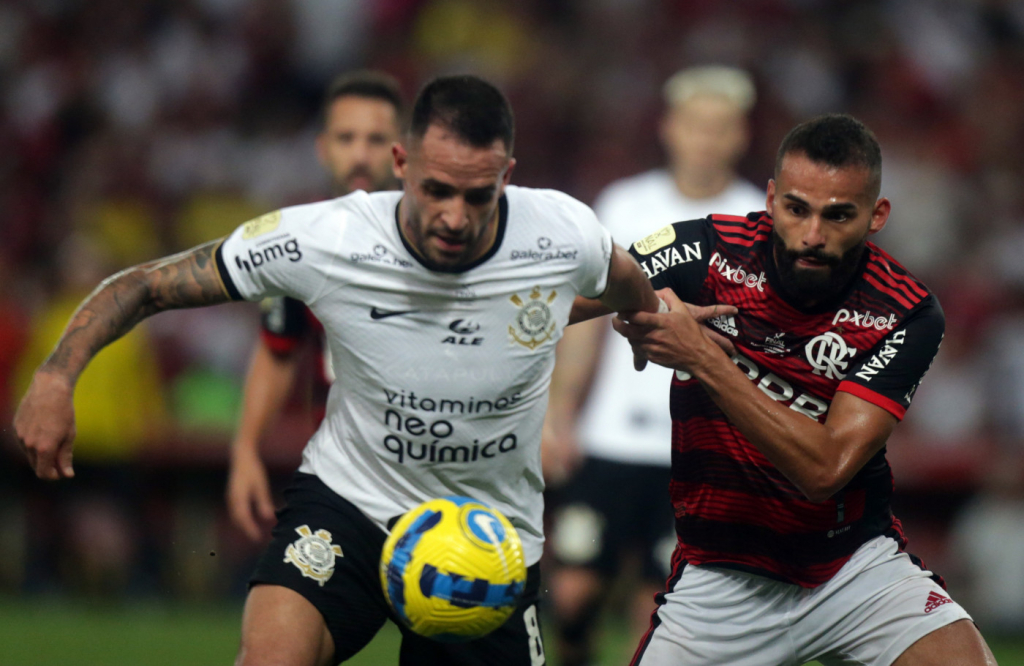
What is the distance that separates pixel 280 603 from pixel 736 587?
1535 mm

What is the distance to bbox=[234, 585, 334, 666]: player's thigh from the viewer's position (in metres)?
3.74

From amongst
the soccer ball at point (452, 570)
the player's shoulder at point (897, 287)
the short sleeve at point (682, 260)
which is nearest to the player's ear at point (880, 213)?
the player's shoulder at point (897, 287)

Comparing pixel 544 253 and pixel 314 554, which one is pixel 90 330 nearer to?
pixel 314 554

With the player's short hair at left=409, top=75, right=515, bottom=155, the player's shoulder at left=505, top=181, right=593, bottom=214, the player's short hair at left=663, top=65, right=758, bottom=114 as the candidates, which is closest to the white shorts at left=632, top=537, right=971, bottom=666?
the player's shoulder at left=505, top=181, right=593, bottom=214

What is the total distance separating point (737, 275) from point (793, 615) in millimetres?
1157

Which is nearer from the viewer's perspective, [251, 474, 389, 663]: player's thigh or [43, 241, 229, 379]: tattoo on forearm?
[43, 241, 229, 379]: tattoo on forearm

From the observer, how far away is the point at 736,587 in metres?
4.32

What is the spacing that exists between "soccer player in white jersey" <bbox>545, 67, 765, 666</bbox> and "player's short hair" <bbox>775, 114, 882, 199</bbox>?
2252 millimetres

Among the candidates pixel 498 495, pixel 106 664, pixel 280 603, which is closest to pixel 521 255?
pixel 498 495

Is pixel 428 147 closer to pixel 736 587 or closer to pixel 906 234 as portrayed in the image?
pixel 736 587

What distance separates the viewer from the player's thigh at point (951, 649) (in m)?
4.04

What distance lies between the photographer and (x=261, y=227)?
398 centimetres

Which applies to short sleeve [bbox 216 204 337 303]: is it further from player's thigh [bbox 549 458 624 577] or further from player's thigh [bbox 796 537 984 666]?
player's thigh [bbox 549 458 624 577]

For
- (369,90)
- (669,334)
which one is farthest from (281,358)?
(669,334)
